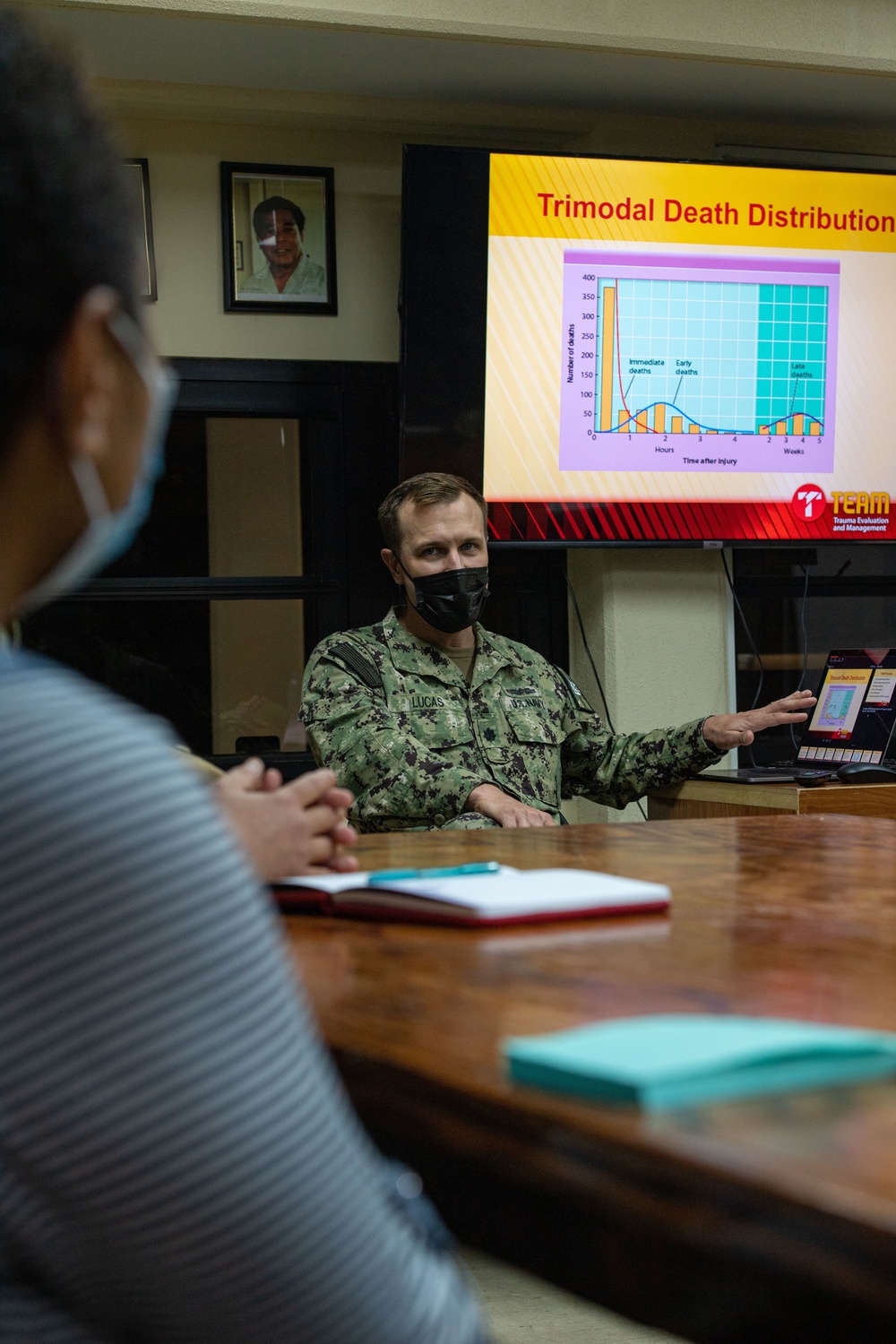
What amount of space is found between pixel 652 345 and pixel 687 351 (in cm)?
10

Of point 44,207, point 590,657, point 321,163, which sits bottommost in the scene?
point 590,657

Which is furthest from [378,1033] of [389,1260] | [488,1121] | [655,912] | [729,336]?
[729,336]

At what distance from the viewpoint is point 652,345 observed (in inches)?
138

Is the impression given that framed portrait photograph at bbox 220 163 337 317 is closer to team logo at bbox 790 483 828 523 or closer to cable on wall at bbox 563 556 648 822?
cable on wall at bbox 563 556 648 822

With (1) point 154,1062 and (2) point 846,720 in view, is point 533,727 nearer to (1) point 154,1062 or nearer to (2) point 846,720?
(2) point 846,720

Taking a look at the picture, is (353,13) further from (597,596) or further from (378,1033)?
(378,1033)

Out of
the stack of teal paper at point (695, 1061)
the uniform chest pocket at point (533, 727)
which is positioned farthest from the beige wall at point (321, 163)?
the stack of teal paper at point (695, 1061)

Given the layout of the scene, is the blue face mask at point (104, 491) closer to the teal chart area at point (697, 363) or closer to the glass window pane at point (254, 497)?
the teal chart area at point (697, 363)

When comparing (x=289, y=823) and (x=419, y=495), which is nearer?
(x=289, y=823)

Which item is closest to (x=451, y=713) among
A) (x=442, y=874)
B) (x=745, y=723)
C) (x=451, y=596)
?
(x=451, y=596)

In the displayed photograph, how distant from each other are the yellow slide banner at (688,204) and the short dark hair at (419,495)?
30.6 inches

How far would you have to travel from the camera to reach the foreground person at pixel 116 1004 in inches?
17.0

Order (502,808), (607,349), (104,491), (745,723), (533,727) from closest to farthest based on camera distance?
(104,491)
(502,808)
(745,723)
(533,727)
(607,349)

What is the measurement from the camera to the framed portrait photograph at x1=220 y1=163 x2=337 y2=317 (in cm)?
355
